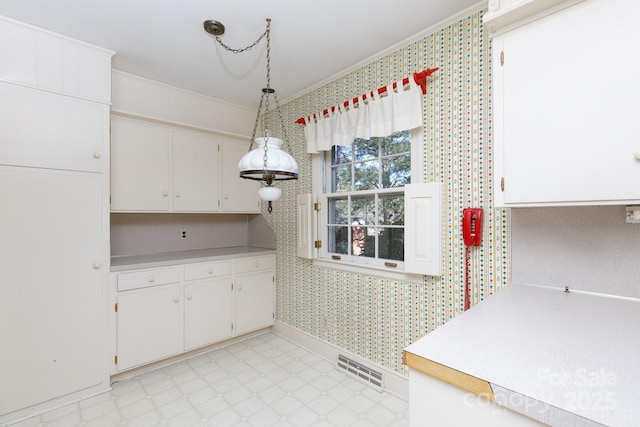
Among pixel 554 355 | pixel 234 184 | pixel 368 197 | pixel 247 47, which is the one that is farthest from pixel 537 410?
pixel 234 184

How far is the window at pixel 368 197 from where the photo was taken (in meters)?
2.12

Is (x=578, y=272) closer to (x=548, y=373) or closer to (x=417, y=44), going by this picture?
(x=548, y=373)

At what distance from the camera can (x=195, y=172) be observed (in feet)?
9.05

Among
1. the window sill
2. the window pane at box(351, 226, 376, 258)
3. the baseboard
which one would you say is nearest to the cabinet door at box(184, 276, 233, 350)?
the baseboard

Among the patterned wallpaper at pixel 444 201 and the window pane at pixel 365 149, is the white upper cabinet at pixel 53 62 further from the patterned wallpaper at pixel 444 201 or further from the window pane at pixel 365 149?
the window pane at pixel 365 149

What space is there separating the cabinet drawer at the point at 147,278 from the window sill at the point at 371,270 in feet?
4.01

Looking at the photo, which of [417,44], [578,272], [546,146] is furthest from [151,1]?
[578,272]

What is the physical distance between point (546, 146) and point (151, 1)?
6.96 feet

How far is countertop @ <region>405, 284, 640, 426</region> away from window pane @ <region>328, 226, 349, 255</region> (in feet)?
4.68

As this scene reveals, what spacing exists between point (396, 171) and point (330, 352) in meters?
1.64

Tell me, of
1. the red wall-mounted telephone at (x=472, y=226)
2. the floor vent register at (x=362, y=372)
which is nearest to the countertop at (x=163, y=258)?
the floor vent register at (x=362, y=372)

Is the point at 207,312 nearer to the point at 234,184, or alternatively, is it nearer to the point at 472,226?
the point at 234,184

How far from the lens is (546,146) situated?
1.13 m

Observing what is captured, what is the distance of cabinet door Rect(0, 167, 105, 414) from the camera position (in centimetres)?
175
